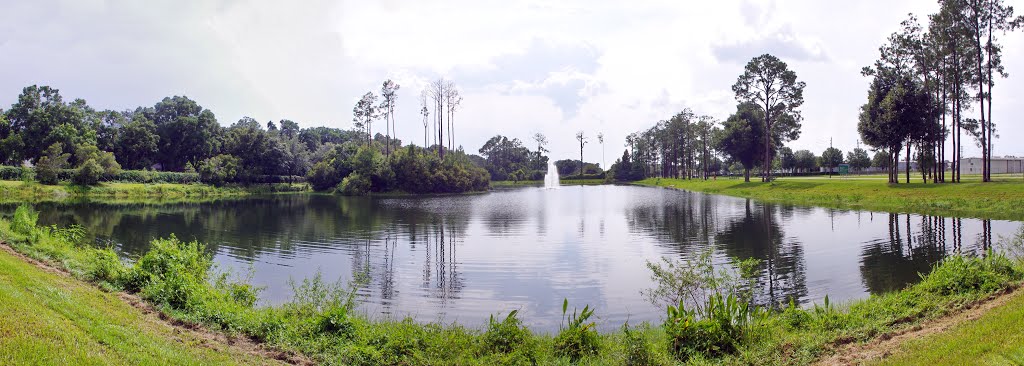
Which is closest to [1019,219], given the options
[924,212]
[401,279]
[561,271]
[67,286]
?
[924,212]

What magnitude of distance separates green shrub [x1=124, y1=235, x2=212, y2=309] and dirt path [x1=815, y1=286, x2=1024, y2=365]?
36.0 ft

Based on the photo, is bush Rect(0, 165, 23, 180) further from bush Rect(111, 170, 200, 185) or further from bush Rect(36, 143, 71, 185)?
bush Rect(111, 170, 200, 185)

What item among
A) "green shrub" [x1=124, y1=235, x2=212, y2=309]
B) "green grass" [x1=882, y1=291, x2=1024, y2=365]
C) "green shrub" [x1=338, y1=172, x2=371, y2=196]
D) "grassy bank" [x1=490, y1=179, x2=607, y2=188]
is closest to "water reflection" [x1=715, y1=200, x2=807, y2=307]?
"green grass" [x1=882, y1=291, x2=1024, y2=365]

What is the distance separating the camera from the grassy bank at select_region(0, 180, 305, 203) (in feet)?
173

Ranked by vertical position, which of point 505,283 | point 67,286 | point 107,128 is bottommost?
point 505,283

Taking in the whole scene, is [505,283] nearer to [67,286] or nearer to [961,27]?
[67,286]

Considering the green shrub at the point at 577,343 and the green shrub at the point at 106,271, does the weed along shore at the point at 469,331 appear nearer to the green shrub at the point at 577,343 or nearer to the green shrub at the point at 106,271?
the green shrub at the point at 577,343

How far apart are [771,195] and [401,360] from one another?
50.3 m

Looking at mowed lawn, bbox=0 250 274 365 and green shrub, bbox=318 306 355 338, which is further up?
mowed lawn, bbox=0 250 274 365

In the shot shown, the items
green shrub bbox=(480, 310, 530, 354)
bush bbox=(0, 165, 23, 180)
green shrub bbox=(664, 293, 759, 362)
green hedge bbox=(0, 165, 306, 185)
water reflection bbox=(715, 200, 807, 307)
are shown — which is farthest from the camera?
green hedge bbox=(0, 165, 306, 185)

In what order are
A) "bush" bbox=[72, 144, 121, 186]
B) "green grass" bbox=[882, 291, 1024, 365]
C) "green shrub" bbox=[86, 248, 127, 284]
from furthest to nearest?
"bush" bbox=[72, 144, 121, 186] < "green shrub" bbox=[86, 248, 127, 284] < "green grass" bbox=[882, 291, 1024, 365]

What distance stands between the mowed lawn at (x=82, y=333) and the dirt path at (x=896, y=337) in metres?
8.27

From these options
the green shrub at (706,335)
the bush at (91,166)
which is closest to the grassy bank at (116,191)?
the bush at (91,166)

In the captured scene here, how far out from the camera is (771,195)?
51.2 meters
